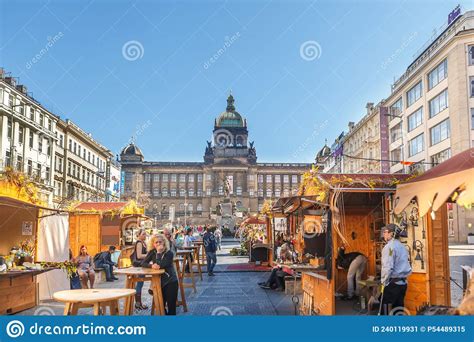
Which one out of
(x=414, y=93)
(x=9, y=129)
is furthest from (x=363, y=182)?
(x=9, y=129)

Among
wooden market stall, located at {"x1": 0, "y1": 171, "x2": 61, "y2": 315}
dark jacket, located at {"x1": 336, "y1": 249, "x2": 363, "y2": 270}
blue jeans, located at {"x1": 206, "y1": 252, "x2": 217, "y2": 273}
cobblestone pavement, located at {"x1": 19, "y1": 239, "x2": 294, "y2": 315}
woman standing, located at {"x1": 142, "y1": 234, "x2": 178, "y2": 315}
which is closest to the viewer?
woman standing, located at {"x1": 142, "y1": 234, "x2": 178, "y2": 315}

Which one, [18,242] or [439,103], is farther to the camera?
[439,103]

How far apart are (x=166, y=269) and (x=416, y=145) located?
46.2 metres

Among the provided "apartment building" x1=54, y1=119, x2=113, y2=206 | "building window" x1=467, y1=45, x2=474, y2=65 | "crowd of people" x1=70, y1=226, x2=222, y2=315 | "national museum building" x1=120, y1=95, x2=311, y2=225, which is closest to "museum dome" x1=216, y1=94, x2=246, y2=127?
"national museum building" x1=120, y1=95, x2=311, y2=225

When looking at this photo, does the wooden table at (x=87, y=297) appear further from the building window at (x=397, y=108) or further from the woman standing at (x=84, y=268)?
the building window at (x=397, y=108)

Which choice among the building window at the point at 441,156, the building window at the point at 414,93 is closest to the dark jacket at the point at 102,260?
the building window at the point at 441,156

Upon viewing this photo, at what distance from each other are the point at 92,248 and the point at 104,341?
15741 millimetres

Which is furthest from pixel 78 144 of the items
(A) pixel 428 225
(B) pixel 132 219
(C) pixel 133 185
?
(A) pixel 428 225

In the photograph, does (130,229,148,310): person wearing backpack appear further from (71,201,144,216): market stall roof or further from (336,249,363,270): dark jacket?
(71,201,144,216): market stall roof

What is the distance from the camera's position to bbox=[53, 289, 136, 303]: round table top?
19.4ft

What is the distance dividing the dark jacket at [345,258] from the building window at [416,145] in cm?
3956

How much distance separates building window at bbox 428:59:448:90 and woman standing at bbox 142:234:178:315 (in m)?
39.4

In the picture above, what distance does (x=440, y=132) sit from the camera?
144 ft

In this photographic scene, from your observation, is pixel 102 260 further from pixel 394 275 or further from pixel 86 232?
pixel 394 275
